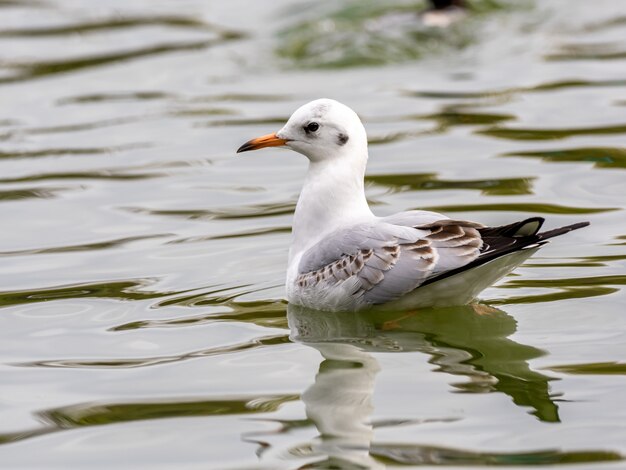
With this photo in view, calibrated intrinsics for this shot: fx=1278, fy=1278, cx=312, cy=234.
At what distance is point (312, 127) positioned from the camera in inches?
309

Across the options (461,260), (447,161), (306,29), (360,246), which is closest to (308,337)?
(360,246)

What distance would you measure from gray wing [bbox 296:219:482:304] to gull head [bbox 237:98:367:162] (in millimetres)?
619

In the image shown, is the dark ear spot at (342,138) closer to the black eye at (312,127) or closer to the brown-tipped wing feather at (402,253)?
the black eye at (312,127)

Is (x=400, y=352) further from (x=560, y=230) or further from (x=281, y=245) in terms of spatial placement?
(x=281, y=245)

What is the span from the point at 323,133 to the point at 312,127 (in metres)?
0.08

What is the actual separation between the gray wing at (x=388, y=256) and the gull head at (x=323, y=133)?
62cm

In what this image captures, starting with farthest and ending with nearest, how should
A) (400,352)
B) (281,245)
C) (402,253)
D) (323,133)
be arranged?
(281,245), (323,133), (402,253), (400,352)

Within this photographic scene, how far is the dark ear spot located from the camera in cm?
783

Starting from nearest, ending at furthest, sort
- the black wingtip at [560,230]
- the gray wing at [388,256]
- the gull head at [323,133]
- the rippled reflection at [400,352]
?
the rippled reflection at [400,352]
the black wingtip at [560,230]
the gray wing at [388,256]
the gull head at [323,133]

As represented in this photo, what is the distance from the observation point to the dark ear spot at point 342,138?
7.83m

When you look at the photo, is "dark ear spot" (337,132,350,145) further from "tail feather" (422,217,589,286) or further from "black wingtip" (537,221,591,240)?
"black wingtip" (537,221,591,240)

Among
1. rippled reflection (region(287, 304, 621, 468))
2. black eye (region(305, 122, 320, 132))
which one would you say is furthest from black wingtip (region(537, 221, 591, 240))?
black eye (region(305, 122, 320, 132))

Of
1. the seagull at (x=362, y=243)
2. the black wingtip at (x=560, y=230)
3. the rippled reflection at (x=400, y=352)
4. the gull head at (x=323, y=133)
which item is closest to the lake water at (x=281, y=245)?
the rippled reflection at (x=400, y=352)

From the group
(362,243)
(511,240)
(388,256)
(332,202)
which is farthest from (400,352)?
(332,202)
